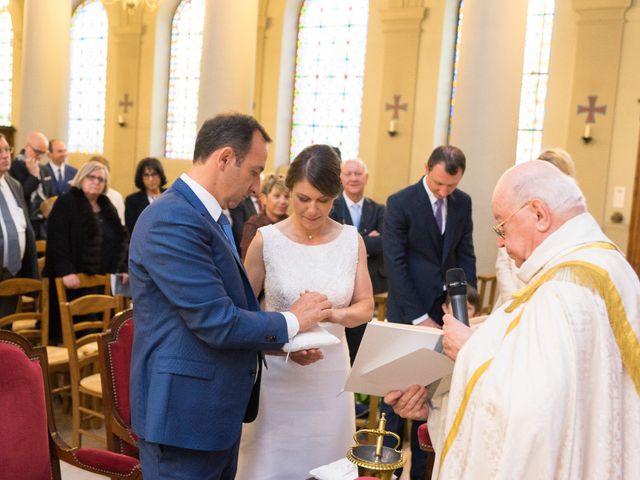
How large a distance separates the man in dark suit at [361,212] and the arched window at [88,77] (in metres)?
10.4

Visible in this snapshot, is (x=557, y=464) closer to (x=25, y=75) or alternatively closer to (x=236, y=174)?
(x=236, y=174)

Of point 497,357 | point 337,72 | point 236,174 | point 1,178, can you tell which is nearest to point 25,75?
point 337,72

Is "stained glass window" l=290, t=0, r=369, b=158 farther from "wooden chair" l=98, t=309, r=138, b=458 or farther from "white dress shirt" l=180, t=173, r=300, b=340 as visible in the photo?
"white dress shirt" l=180, t=173, r=300, b=340

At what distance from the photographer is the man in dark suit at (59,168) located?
348 inches

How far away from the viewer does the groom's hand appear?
2.41m

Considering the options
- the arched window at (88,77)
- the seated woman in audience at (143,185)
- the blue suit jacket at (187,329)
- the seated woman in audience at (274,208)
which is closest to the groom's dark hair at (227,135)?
the blue suit jacket at (187,329)

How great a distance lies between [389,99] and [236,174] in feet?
29.6

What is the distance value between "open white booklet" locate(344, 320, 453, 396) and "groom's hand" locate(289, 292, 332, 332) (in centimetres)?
21

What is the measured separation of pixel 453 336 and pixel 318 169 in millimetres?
1026

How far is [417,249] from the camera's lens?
438 cm

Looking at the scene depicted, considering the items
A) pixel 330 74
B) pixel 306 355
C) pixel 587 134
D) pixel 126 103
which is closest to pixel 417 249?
pixel 306 355

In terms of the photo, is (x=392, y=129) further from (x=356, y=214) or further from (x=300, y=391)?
(x=300, y=391)

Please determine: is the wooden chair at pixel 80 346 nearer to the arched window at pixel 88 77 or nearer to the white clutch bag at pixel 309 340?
the white clutch bag at pixel 309 340

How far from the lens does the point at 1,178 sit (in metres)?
5.21
